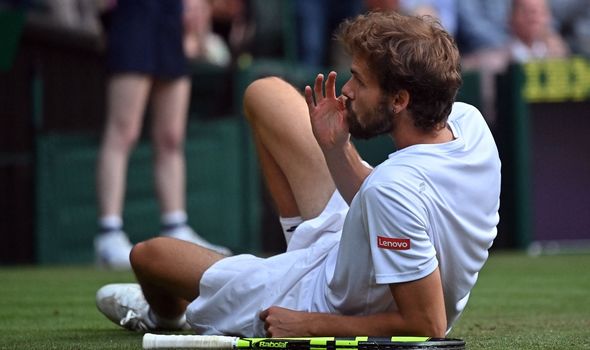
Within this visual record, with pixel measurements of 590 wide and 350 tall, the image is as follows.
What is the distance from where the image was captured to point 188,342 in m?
3.40

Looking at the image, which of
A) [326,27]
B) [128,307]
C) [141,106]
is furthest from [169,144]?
[128,307]

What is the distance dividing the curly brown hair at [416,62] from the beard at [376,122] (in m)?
0.05

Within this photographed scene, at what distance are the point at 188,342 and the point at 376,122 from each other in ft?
2.59

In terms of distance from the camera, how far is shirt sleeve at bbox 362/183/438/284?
3303 millimetres

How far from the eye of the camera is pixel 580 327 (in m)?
4.56

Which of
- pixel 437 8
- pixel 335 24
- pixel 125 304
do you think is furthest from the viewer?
pixel 335 24

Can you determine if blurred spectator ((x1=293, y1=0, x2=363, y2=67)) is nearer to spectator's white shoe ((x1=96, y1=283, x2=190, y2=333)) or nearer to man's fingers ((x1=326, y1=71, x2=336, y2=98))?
spectator's white shoe ((x1=96, y1=283, x2=190, y2=333))

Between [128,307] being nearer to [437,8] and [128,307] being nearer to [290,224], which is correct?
[290,224]

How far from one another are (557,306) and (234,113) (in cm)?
449

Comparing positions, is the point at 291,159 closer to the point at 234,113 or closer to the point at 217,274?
the point at 217,274

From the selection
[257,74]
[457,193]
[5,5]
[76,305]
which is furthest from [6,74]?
[457,193]

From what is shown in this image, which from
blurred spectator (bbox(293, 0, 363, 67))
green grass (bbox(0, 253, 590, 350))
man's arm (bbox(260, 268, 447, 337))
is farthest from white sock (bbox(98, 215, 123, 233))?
man's arm (bbox(260, 268, 447, 337))

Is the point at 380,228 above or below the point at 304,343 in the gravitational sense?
above

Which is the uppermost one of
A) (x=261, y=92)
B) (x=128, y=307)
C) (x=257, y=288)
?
(x=261, y=92)
